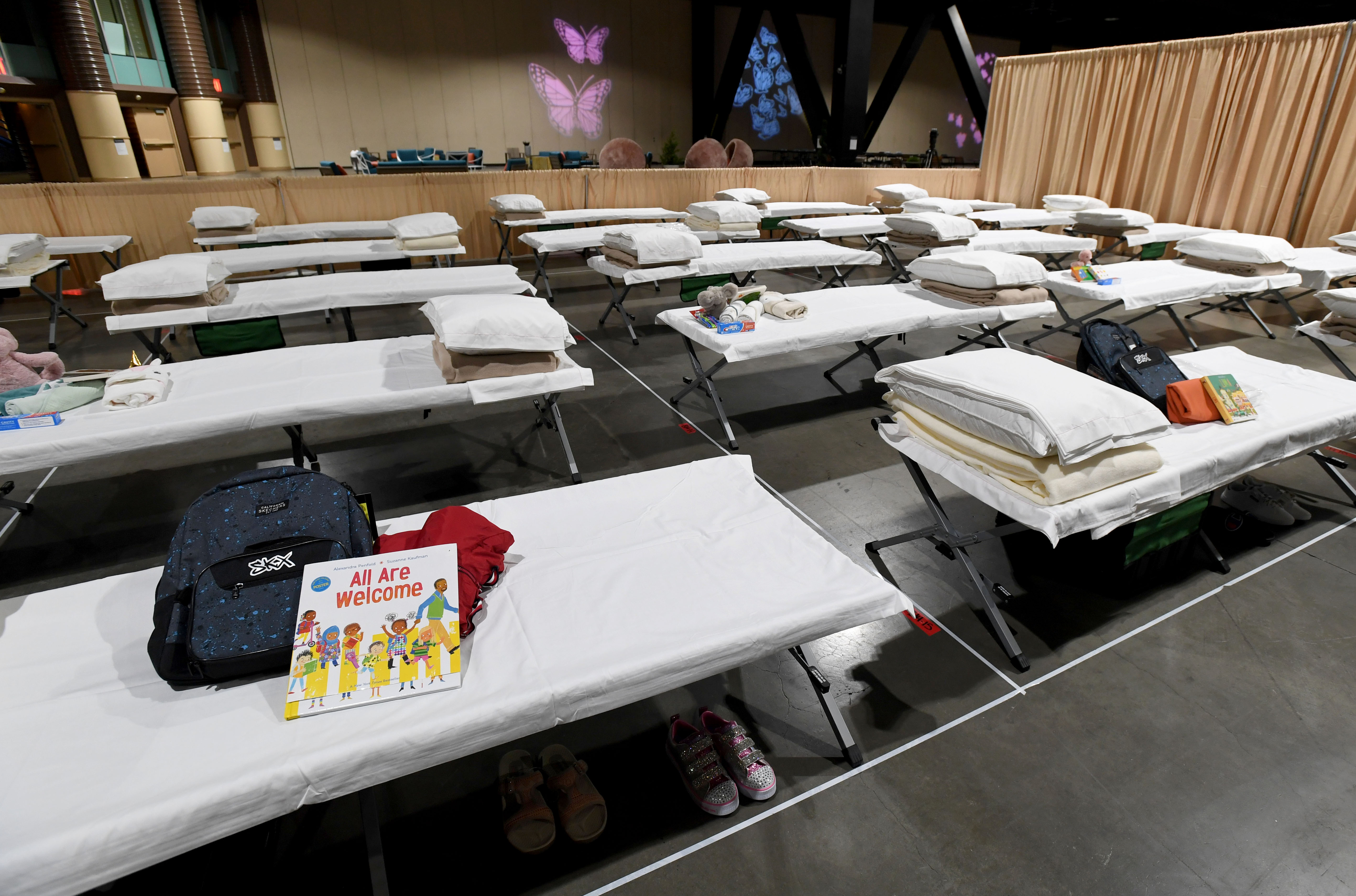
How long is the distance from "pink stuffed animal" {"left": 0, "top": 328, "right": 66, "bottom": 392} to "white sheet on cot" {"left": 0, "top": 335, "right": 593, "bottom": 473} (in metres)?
0.28

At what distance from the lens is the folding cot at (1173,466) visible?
1724 mm

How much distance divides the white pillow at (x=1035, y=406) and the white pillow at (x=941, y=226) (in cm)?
375

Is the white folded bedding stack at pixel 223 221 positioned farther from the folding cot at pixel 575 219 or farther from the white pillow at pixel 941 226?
the white pillow at pixel 941 226

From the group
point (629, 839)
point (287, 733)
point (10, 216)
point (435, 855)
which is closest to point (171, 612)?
Answer: point (287, 733)

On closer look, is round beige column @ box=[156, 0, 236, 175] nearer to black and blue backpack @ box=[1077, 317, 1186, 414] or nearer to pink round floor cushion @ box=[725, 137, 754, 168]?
pink round floor cushion @ box=[725, 137, 754, 168]

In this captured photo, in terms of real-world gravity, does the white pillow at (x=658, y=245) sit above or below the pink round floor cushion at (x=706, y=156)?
below

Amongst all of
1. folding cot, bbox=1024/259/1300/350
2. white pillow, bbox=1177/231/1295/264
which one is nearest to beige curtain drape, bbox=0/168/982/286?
white pillow, bbox=1177/231/1295/264

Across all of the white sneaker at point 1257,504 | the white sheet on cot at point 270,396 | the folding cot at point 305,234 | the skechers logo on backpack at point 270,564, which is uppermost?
the folding cot at point 305,234

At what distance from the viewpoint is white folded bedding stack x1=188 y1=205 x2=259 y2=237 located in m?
5.12

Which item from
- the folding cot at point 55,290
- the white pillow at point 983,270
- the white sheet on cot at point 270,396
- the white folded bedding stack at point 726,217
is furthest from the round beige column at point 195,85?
the white pillow at point 983,270

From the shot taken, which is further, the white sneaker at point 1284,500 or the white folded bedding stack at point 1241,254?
the white folded bedding stack at point 1241,254

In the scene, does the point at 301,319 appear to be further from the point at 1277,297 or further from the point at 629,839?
the point at 1277,297

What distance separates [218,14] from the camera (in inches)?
428

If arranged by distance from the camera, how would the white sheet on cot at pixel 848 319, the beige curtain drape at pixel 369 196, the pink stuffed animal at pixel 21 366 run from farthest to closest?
the beige curtain drape at pixel 369 196, the white sheet on cot at pixel 848 319, the pink stuffed animal at pixel 21 366
